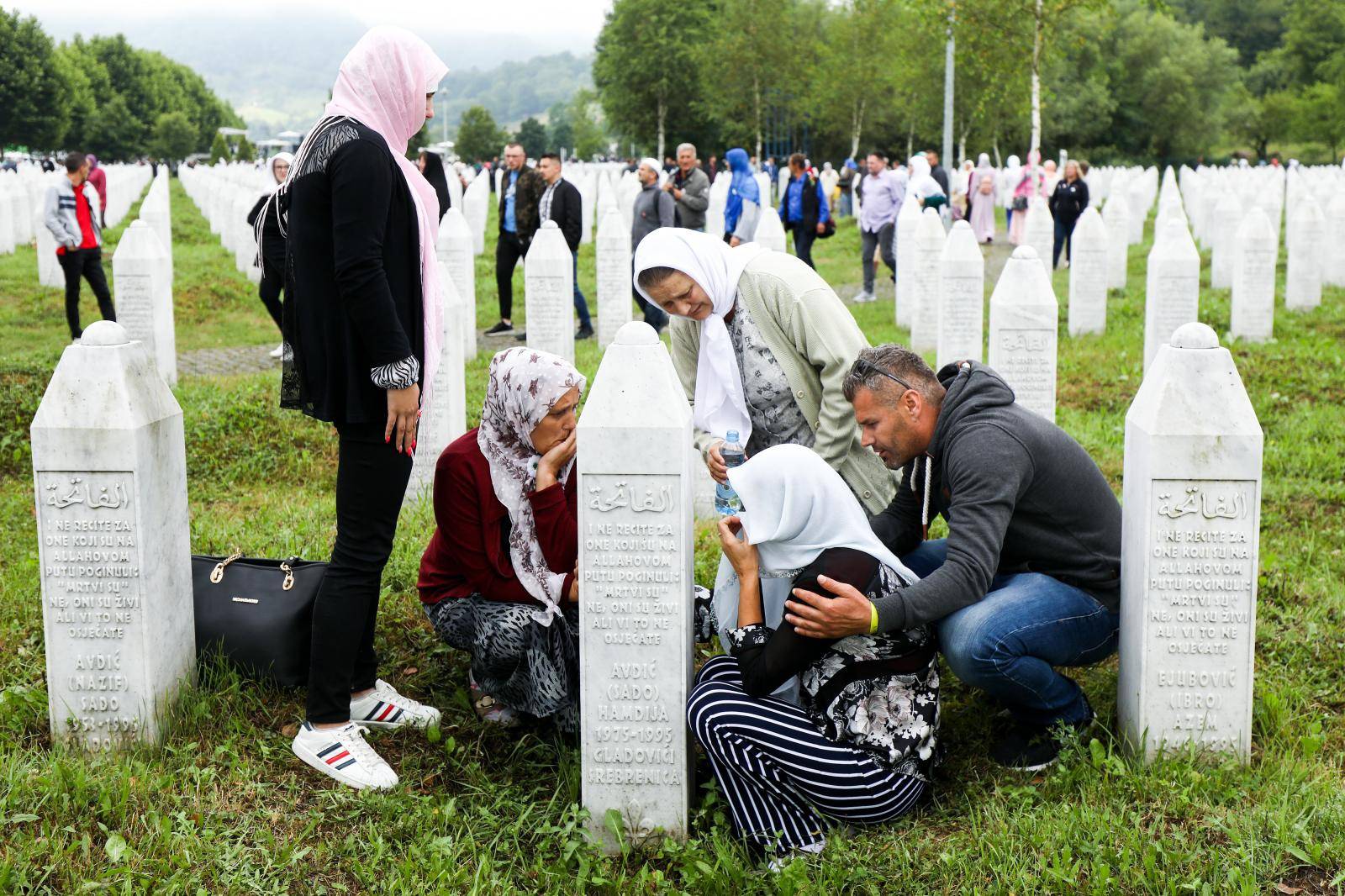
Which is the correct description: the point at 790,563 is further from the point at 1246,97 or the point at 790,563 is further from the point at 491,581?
the point at 1246,97

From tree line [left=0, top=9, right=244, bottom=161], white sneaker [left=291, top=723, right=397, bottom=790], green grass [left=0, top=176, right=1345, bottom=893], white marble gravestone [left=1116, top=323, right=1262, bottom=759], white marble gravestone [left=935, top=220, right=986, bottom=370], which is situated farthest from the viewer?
tree line [left=0, top=9, right=244, bottom=161]

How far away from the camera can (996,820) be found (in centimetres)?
390

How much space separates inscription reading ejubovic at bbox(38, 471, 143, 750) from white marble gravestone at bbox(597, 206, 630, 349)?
362 inches

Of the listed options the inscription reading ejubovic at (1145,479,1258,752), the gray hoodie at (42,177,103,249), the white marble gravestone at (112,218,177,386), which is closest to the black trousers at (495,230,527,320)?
the white marble gravestone at (112,218,177,386)

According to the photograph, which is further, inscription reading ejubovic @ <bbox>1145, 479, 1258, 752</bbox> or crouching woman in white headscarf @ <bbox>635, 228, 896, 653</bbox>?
crouching woman in white headscarf @ <bbox>635, 228, 896, 653</bbox>

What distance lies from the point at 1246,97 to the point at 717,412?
243 ft

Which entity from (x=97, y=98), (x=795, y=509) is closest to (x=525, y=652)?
(x=795, y=509)

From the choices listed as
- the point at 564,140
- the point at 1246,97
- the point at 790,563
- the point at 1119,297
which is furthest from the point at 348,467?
the point at 564,140

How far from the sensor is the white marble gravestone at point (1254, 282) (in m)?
11.7

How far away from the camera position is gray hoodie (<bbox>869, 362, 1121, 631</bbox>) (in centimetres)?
397

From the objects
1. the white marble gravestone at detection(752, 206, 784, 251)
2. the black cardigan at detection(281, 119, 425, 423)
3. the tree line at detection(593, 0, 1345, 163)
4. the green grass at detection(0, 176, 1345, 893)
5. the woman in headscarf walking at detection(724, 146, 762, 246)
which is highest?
the tree line at detection(593, 0, 1345, 163)

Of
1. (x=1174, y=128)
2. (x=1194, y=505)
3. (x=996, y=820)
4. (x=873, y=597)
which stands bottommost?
(x=996, y=820)

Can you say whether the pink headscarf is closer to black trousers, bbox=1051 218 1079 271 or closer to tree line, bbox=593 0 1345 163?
black trousers, bbox=1051 218 1079 271

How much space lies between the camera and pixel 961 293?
10.7 metres
